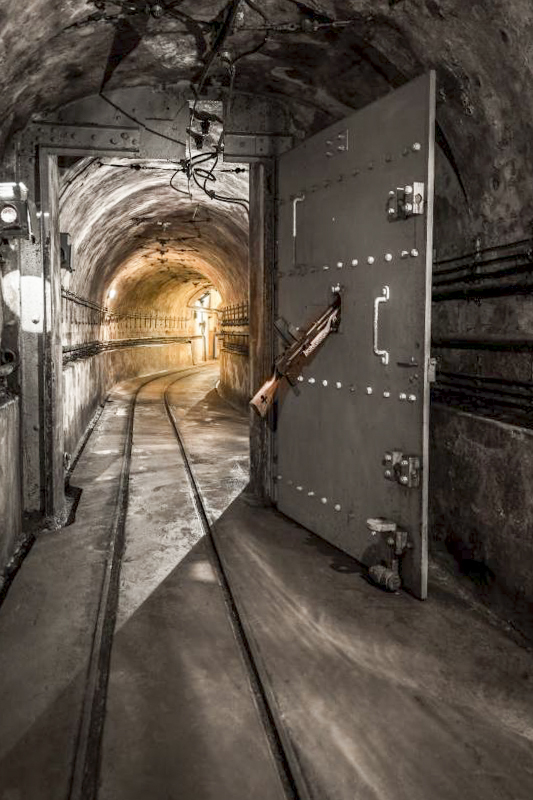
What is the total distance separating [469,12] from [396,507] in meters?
3.18

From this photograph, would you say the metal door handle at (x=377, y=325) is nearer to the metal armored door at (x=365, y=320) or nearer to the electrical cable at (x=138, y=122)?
the metal armored door at (x=365, y=320)

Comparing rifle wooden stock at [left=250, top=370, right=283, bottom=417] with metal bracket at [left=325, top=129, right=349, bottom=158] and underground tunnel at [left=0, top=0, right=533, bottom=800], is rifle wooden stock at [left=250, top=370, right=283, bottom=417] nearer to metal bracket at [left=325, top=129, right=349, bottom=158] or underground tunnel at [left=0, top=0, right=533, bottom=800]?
underground tunnel at [left=0, top=0, right=533, bottom=800]

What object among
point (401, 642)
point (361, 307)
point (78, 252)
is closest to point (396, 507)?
point (401, 642)

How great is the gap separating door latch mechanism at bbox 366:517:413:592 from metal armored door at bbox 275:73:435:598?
0.02 metres

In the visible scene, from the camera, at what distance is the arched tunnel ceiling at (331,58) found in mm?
3721

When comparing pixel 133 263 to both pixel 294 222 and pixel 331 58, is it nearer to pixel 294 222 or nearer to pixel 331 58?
pixel 294 222

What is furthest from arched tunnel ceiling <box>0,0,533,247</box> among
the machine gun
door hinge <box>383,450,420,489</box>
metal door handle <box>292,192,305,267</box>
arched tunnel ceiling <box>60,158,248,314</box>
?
arched tunnel ceiling <box>60,158,248,314</box>

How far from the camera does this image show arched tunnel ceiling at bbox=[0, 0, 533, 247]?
3.72 metres

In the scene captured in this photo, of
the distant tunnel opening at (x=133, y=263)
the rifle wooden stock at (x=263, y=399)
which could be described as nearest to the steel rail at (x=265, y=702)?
the rifle wooden stock at (x=263, y=399)

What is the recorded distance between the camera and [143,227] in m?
13.5

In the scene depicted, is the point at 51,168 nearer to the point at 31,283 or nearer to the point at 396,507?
the point at 31,283

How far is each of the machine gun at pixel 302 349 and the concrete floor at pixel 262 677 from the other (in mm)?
1286

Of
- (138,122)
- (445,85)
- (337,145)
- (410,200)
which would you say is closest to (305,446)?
(410,200)

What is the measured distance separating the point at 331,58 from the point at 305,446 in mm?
3300
